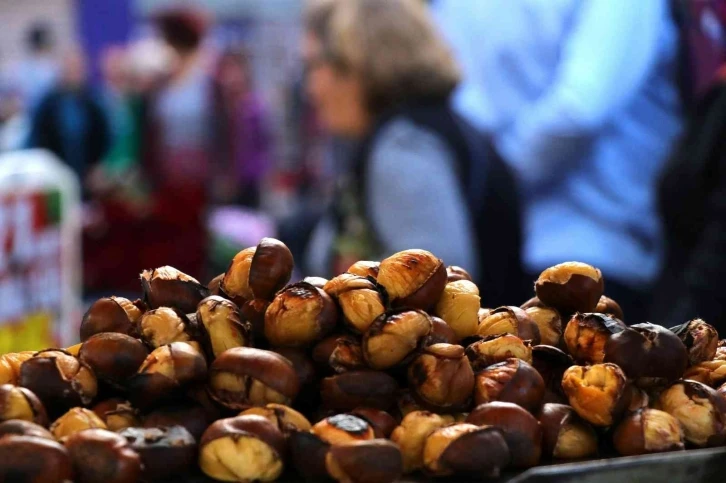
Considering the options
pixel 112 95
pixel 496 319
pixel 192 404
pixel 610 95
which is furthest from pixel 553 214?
pixel 112 95

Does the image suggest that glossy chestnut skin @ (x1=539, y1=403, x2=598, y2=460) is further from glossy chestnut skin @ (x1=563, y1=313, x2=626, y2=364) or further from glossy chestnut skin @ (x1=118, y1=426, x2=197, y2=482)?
glossy chestnut skin @ (x1=118, y1=426, x2=197, y2=482)

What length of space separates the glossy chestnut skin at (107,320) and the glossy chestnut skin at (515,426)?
0.39 metres

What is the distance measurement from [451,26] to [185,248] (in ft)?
5.55

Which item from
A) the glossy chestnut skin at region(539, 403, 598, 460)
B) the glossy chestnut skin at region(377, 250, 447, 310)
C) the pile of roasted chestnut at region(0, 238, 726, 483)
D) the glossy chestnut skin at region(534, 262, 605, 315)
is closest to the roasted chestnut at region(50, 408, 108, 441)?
the pile of roasted chestnut at region(0, 238, 726, 483)

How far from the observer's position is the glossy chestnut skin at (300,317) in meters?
1.09

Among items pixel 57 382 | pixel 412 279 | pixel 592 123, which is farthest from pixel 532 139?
pixel 57 382

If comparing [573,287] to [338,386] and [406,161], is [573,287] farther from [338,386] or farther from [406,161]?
[406,161]

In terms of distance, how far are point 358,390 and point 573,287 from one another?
0.32 metres

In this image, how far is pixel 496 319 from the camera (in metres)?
1.19

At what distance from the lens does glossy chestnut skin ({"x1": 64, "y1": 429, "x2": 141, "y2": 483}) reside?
90 centimetres

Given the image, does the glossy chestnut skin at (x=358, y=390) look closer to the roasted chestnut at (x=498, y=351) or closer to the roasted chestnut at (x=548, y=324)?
the roasted chestnut at (x=498, y=351)

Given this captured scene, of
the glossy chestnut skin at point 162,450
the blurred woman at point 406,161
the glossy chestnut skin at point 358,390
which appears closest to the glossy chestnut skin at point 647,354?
the glossy chestnut skin at point 358,390

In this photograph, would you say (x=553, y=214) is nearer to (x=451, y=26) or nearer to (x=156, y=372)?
(x=451, y=26)

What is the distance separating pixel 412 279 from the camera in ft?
3.71
